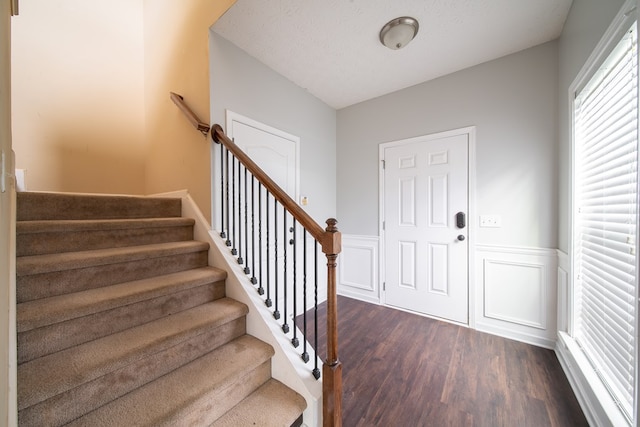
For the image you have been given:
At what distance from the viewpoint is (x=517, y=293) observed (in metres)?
2.10

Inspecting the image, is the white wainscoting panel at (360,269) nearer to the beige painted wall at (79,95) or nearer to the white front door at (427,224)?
the white front door at (427,224)

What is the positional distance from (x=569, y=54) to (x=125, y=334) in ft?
10.8

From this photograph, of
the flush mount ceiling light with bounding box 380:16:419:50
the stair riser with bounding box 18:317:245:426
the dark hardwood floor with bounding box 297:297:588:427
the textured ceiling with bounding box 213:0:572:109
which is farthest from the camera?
the flush mount ceiling light with bounding box 380:16:419:50

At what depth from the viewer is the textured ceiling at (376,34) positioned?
165 centimetres

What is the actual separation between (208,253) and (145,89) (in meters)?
2.31

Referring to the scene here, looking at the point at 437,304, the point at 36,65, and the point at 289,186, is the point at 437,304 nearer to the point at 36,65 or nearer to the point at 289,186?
the point at 289,186

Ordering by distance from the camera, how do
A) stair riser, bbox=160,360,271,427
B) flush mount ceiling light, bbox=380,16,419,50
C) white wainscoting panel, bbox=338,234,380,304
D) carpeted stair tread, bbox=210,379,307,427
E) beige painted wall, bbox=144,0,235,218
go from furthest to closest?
white wainscoting panel, bbox=338,234,380,304 → beige painted wall, bbox=144,0,235,218 → flush mount ceiling light, bbox=380,16,419,50 → carpeted stair tread, bbox=210,379,307,427 → stair riser, bbox=160,360,271,427

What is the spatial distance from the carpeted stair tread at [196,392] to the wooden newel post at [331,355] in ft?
1.19

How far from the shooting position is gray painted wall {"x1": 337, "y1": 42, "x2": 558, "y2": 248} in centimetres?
198

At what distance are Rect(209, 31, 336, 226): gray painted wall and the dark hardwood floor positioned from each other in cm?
155

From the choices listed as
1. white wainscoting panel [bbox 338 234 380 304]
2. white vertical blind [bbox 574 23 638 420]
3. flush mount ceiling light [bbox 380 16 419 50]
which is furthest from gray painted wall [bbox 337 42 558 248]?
white wainscoting panel [bbox 338 234 380 304]

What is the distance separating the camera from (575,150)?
64.0 inches

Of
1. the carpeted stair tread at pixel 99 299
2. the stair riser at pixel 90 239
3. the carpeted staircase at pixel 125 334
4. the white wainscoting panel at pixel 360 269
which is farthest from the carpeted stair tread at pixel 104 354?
the white wainscoting panel at pixel 360 269

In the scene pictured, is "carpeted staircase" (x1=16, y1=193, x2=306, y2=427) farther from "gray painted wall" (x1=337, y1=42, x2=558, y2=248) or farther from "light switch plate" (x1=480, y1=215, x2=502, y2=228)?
"gray painted wall" (x1=337, y1=42, x2=558, y2=248)
